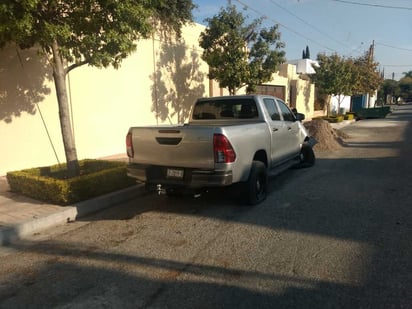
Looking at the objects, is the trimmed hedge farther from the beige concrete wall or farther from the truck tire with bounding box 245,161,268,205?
the truck tire with bounding box 245,161,268,205

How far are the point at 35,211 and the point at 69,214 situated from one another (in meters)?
0.55

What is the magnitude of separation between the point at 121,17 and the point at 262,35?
29.0 feet

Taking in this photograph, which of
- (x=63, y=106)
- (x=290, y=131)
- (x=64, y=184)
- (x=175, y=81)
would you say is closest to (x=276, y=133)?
(x=290, y=131)

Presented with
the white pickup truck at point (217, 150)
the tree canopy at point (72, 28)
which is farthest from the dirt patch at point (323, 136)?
the tree canopy at point (72, 28)

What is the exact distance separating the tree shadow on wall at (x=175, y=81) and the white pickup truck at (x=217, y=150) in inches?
238

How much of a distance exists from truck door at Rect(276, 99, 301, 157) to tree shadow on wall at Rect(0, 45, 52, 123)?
566 centimetres

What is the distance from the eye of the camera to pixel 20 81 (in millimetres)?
8484

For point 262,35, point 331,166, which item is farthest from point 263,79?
point 331,166

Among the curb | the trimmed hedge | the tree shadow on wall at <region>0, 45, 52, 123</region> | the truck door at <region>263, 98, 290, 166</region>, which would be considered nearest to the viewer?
the curb

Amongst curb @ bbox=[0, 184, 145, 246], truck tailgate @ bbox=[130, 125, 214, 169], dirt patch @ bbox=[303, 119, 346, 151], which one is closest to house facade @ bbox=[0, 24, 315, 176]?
curb @ bbox=[0, 184, 145, 246]

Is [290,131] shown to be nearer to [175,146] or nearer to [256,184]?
[256,184]

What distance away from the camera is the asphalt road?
335 centimetres

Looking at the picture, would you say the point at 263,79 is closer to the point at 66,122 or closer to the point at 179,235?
the point at 66,122

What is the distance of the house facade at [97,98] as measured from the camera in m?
8.41
